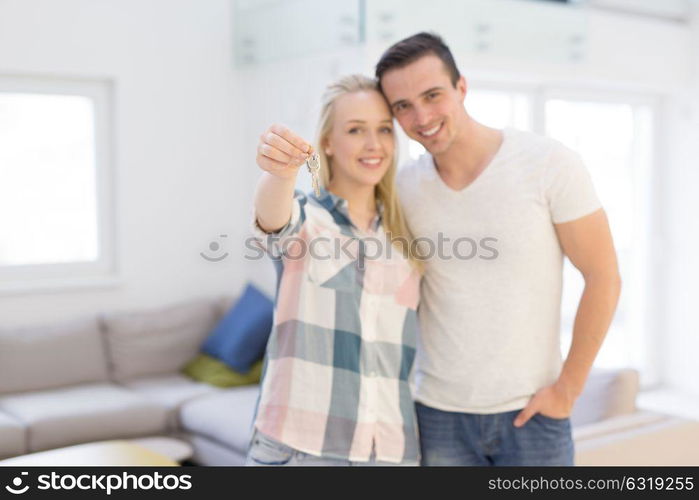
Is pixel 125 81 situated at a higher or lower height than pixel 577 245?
higher

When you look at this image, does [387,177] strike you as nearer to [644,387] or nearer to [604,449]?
[604,449]

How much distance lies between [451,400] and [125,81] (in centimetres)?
331

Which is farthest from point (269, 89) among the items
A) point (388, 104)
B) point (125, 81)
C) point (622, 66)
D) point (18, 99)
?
point (388, 104)

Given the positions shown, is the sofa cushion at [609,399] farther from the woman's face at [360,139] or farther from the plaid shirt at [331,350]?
the woman's face at [360,139]

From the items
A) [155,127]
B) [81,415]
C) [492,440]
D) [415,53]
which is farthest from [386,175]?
[155,127]

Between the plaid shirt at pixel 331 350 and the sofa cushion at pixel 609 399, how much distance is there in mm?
1376

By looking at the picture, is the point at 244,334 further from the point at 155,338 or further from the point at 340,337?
the point at 340,337

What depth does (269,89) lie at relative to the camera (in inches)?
189

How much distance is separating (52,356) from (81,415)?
55cm

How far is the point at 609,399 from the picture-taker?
10.4ft

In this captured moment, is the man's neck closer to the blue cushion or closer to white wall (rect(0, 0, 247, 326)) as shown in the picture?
the blue cushion

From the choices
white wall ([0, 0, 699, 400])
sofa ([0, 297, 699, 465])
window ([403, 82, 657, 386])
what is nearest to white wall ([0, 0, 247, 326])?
white wall ([0, 0, 699, 400])

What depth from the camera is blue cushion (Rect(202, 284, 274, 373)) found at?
438 centimetres
